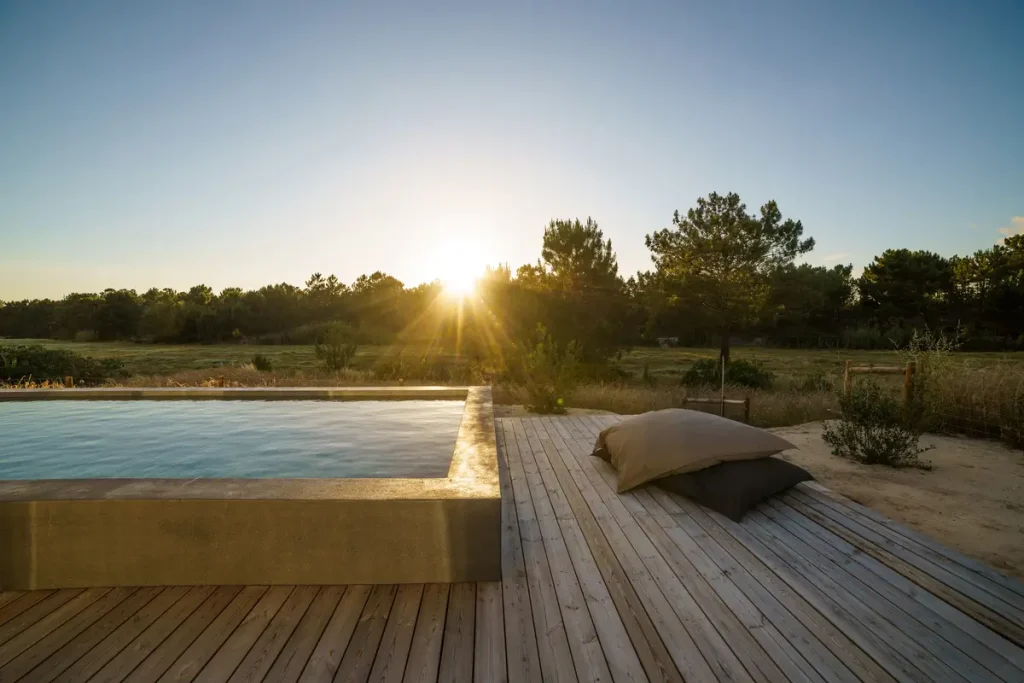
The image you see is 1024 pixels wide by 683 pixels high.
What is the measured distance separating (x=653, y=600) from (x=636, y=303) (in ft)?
45.9

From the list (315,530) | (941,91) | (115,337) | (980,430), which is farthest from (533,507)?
(115,337)

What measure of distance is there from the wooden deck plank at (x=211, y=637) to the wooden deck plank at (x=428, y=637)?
0.62 m

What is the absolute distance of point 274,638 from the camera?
5.39 feet

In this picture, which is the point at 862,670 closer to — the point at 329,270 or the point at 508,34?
the point at 508,34

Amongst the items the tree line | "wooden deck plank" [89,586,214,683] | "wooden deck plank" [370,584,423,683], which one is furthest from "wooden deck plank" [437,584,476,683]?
the tree line

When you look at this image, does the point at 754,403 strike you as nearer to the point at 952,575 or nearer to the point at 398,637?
the point at 952,575

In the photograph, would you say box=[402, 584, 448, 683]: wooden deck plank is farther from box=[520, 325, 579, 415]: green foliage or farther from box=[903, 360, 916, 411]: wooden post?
box=[903, 360, 916, 411]: wooden post

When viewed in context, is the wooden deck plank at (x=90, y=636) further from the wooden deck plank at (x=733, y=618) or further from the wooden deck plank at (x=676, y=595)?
the wooden deck plank at (x=733, y=618)

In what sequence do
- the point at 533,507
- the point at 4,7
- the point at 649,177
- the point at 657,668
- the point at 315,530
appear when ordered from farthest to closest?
1. the point at 649,177
2. the point at 4,7
3. the point at 533,507
4. the point at 315,530
5. the point at 657,668

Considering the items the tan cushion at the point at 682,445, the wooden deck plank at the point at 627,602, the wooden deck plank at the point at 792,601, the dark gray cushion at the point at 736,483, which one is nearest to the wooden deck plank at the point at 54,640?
the wooden deck plank at the point at 627,602

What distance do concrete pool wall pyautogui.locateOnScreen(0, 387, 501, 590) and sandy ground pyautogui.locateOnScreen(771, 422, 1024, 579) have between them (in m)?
2.50

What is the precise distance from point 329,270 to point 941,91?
29956 millimetres

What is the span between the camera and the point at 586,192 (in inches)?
335

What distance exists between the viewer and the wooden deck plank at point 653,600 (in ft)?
4.98
